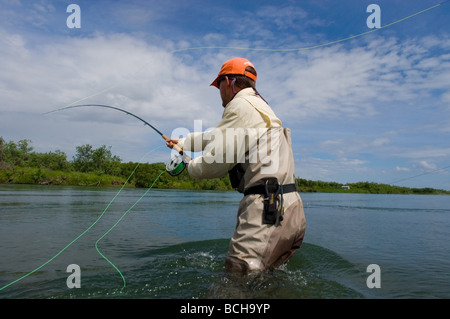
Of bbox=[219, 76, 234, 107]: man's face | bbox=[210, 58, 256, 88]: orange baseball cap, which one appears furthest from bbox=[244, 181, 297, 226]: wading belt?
bbox=[210, 58, 256, 88]: orange baseball cap

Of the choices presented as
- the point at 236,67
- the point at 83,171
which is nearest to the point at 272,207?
the point at 236,67

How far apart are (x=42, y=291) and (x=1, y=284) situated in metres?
0.73

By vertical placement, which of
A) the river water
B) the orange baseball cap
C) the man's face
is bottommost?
the river water

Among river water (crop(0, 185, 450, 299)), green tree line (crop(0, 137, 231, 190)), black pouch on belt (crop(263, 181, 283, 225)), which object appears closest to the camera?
black pouch on belt (crop(263, 181, 283, 225))

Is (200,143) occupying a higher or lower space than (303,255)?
higher

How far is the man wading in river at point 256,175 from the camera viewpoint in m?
3.41

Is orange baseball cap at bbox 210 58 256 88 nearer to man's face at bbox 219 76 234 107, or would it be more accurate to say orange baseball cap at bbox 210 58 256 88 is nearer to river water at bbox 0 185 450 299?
man's face at bbox 219 76 234 107

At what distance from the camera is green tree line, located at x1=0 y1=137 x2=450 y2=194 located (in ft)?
161

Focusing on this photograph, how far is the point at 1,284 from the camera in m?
4.14

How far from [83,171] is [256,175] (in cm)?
7393

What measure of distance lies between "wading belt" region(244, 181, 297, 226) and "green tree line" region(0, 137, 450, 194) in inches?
1792
